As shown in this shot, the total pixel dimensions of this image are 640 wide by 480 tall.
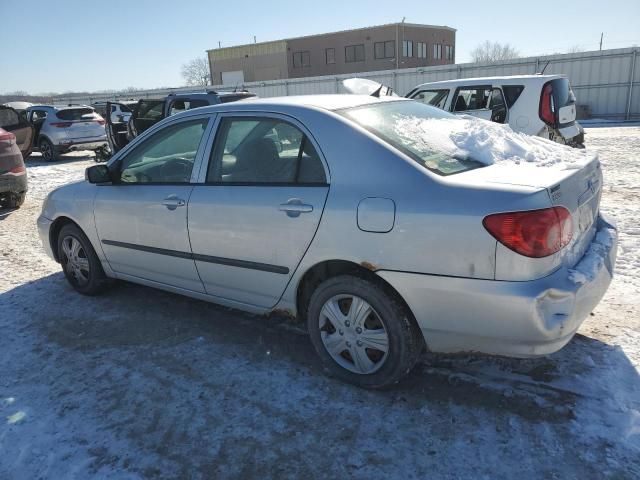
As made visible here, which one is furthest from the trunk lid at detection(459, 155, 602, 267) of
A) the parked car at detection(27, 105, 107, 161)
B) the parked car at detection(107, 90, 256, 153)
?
the parked car at detection(27, 105, 107, 161)

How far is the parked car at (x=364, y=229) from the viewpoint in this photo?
245cm

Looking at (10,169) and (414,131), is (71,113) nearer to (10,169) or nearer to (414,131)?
(10,169)

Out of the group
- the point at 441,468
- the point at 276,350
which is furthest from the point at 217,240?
the point at 441,468

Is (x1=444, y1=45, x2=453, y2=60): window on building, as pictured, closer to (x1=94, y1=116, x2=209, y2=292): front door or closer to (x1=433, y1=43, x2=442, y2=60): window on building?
(x1=433, y1=43, x2=442, y2=60): window on building

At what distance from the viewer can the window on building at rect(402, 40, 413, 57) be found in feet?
161

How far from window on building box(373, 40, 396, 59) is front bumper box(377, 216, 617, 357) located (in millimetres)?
49505

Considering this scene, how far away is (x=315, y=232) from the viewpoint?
115 inches

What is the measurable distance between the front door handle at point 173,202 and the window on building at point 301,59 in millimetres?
51753

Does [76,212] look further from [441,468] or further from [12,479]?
[441,468]

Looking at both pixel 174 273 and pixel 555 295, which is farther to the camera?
pixel 174 273

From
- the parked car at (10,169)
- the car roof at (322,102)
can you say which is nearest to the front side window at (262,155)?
the car roof at (322,102)

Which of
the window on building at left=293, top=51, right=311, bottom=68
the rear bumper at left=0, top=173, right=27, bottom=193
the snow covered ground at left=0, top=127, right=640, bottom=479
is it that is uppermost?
the window on building at left=293, top=51, right=311, bottom=68

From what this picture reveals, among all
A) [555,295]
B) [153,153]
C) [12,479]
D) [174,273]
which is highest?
[153,153]

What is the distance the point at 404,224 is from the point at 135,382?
6.44ft
